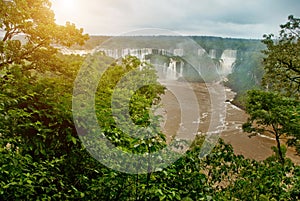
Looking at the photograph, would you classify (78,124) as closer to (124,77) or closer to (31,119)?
(31,119)

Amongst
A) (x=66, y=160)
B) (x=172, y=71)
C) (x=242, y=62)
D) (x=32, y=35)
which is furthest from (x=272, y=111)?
(x=242, y=62)

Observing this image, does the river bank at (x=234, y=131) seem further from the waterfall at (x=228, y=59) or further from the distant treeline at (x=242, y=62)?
the waterfall at (x=228, y=59)

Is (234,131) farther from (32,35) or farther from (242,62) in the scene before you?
(242,62)

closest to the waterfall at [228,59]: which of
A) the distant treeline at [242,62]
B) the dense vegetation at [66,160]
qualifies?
the distant treeline at [242,62]

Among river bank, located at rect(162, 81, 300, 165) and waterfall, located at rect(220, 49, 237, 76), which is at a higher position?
waterfall, located at rect(220, 49, 237, 76)

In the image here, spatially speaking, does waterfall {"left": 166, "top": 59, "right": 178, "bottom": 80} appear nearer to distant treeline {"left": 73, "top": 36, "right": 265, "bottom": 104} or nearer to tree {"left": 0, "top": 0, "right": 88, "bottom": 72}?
distant treeline {"left": 73, "top": 36, "right": 265, "bottom": 104}

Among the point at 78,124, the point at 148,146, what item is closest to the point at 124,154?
the point at 148,146

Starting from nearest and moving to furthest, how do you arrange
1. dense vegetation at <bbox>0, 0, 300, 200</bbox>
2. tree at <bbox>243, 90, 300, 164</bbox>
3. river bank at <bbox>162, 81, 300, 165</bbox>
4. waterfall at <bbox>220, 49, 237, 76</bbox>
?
1. dense vegetation at <bbox>0, 0, 300, 200</bbox>
2. tree at <bbox>243, 90, 300, 164</bbox>
3. river bank at <bbox>162, 81, 300, 165</bbox>
4. waterfall at <bbox>220, 49, 237, 76</bbox>

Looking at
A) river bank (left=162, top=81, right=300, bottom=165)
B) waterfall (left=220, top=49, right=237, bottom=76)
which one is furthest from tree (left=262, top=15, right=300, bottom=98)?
waterfall (left=220, top=49, right=237, bottom=76)
